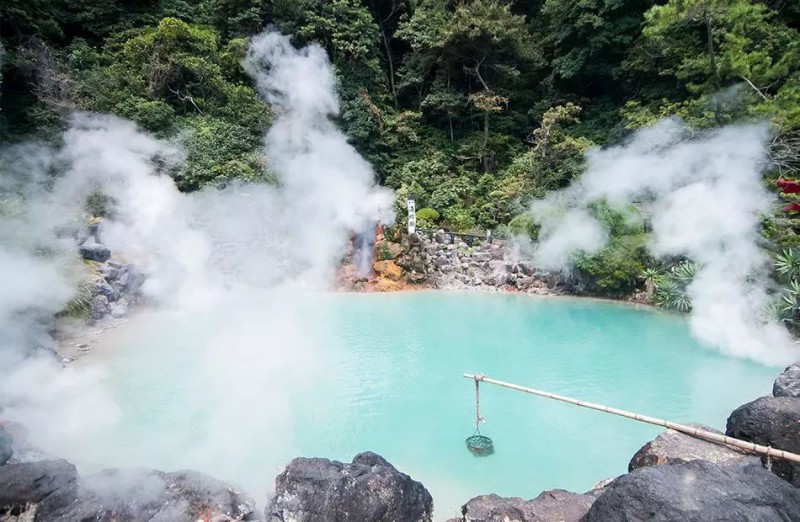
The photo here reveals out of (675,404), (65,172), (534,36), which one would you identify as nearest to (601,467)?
(675,404)

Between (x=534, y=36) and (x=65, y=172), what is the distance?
14.3m

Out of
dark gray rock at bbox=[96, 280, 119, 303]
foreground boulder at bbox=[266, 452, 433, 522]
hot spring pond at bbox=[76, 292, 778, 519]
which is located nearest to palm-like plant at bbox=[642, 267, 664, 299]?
hot spring pond at bbox=[76, 292, 778, 519]

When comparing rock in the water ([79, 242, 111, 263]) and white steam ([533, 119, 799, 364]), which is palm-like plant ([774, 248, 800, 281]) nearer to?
white steam ([533, 119, 799, 364])

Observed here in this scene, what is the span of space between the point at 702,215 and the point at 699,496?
7.50 m

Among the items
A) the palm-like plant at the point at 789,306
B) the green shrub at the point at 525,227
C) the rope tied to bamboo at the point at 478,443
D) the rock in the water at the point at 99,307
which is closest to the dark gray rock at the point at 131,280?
A: the rock in the water at the point at 99,307

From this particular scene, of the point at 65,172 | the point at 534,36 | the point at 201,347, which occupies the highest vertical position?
the point at 534,36

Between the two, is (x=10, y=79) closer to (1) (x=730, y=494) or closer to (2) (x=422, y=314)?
(2) (x=422, y=314)

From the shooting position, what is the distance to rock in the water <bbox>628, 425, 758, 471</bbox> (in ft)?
9.66

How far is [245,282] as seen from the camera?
10.5m

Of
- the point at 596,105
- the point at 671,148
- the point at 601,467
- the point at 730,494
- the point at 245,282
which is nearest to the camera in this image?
the point at 730,494

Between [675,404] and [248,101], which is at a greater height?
[248,101]

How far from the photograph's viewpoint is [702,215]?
801cm

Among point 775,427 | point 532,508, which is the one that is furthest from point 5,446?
point 775,427

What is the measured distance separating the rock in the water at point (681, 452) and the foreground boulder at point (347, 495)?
1562 millimetres
